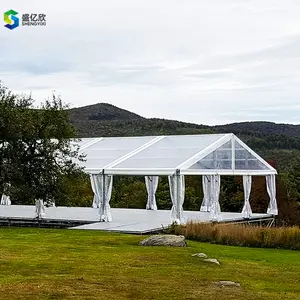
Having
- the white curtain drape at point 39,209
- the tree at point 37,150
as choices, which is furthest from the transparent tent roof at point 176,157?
the white curtain drape at point 39,209

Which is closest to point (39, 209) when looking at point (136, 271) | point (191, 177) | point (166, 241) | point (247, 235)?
point (247, 235)

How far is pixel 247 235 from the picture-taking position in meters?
14.7

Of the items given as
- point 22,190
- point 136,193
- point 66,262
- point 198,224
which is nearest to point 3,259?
point 66,262

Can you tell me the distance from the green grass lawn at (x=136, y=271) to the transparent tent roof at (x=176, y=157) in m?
7.06

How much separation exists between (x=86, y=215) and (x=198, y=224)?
7707mm

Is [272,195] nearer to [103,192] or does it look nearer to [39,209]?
[103,192]

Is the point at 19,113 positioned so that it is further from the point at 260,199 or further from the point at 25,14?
the point at 260,199

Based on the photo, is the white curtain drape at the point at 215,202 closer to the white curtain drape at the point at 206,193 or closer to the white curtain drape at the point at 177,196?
the white curtain drape at the point at 177,196

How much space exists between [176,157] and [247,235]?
7320mm

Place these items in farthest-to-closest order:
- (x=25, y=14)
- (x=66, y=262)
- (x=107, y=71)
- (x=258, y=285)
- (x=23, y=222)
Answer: (x=107, y=71) → (x=23, y=222) → (x=25, y=14) → (x=66, y=262) → (x=258, y=285)

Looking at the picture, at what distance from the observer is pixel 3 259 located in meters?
10.7

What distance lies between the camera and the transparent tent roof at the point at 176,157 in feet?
69.1

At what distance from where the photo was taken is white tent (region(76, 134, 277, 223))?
20.6m

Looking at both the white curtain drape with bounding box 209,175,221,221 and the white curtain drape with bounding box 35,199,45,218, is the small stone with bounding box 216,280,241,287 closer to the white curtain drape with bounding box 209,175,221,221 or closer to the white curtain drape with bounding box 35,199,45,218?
the white curtain drape with bounding box 209,175,221,221
